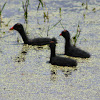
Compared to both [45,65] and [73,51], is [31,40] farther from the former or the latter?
[45,65]

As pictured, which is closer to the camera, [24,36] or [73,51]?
[73,51]

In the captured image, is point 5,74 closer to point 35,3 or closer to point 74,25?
point 74,25

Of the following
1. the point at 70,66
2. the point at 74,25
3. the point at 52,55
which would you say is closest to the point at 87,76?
the point at 70,66

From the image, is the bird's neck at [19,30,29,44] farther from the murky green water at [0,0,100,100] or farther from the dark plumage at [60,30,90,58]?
the dark plumage at [60,30,90,58]

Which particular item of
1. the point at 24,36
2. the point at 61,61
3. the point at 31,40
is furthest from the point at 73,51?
the point at 24,36

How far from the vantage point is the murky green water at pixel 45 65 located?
5.14 m

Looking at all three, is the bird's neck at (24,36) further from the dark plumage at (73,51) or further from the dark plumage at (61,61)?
the dark plumage at (61,61)

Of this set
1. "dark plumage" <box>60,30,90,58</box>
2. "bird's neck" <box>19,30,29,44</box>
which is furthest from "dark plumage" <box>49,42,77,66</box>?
"bird's neck" <box>19,30,29,44</box>

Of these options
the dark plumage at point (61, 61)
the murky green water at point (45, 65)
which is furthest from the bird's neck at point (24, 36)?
the dark plumage at point (61, 61)

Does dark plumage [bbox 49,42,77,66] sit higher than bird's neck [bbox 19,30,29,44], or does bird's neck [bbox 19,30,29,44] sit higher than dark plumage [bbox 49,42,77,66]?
bird's neck [bbox 19,30,29,44]

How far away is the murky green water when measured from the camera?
16.9ft

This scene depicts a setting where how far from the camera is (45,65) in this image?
20.8 feet

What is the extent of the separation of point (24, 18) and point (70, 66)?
11.3 ft

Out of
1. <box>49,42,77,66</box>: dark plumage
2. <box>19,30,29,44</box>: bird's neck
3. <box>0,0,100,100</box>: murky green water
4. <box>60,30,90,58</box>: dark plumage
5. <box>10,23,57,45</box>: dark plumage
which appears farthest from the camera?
<box>19,30,29,44</box>: bird's neck
